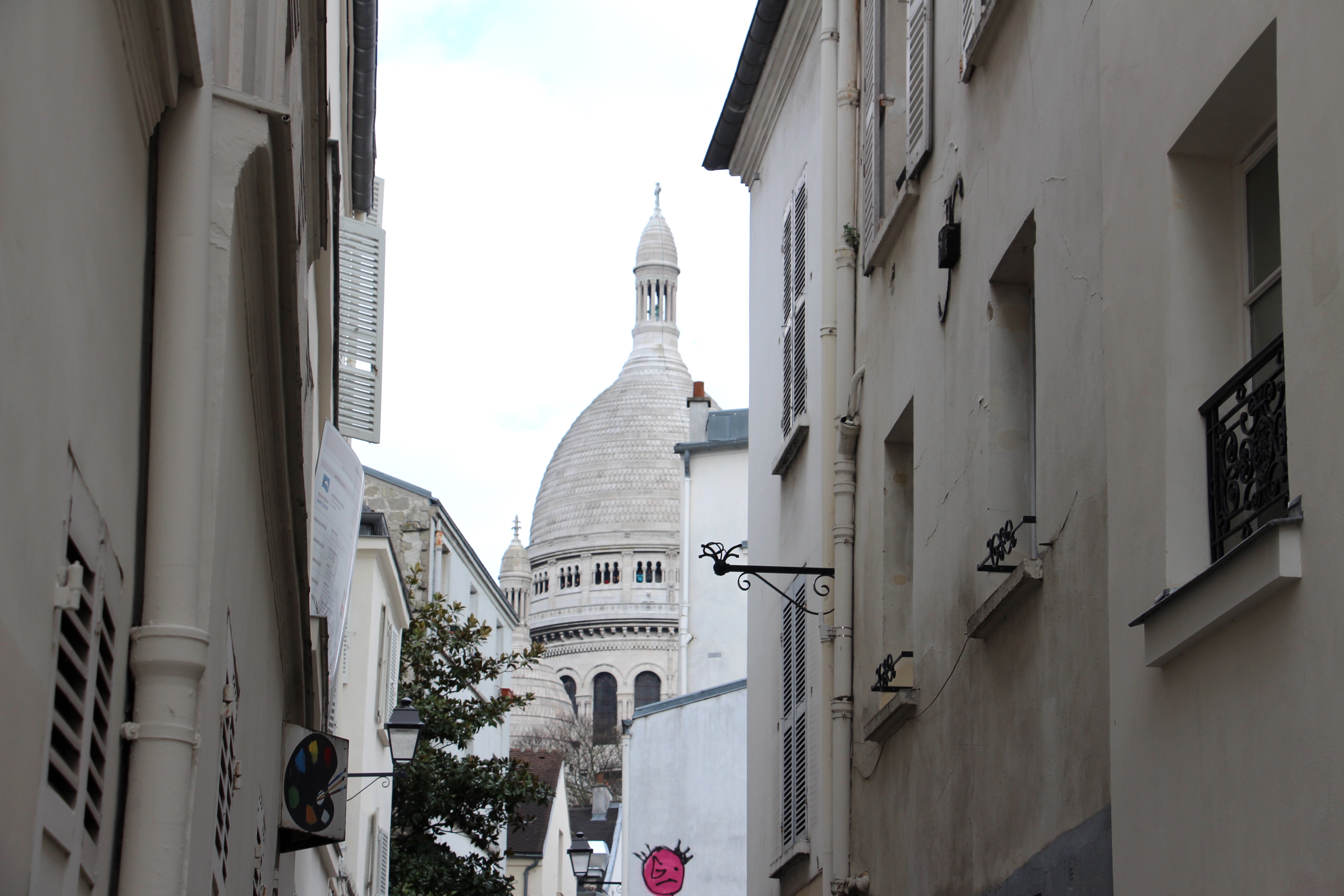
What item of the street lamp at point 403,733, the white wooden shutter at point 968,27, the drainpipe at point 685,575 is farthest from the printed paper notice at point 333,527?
the drainpipe at point 685,575

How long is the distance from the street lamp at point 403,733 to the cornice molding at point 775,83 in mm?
5399

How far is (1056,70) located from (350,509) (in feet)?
18.2

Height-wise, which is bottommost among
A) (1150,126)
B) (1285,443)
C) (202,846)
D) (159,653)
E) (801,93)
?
(202,846)

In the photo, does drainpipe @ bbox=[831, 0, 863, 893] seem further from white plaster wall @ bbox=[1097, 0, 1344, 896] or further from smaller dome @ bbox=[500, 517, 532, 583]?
smaller dome @ bbox=[500, 517, 532, 583]

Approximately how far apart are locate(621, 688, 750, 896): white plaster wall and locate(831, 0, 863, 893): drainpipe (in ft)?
49.5

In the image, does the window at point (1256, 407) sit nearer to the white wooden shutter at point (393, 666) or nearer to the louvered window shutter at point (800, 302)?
the louvered window shutter at point (800, 302)

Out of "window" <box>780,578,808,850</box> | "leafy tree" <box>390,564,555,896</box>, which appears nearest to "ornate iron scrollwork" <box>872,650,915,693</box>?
"window" <box>780,578,808,850</box>

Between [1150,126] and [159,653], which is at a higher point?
[1150,126]

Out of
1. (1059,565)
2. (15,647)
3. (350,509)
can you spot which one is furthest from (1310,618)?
(350,509)

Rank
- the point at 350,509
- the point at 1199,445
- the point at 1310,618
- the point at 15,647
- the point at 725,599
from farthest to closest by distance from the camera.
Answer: the point at 725,599 → the point at 350,509 → the point at 1199,445 → the point at 1310,618 → the point at 15,647

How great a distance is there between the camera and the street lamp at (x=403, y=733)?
48.1 feet

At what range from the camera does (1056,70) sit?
636cm

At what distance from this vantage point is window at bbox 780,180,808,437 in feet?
39.8

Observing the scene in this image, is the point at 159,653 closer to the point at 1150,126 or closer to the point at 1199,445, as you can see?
the point at 1199,445
